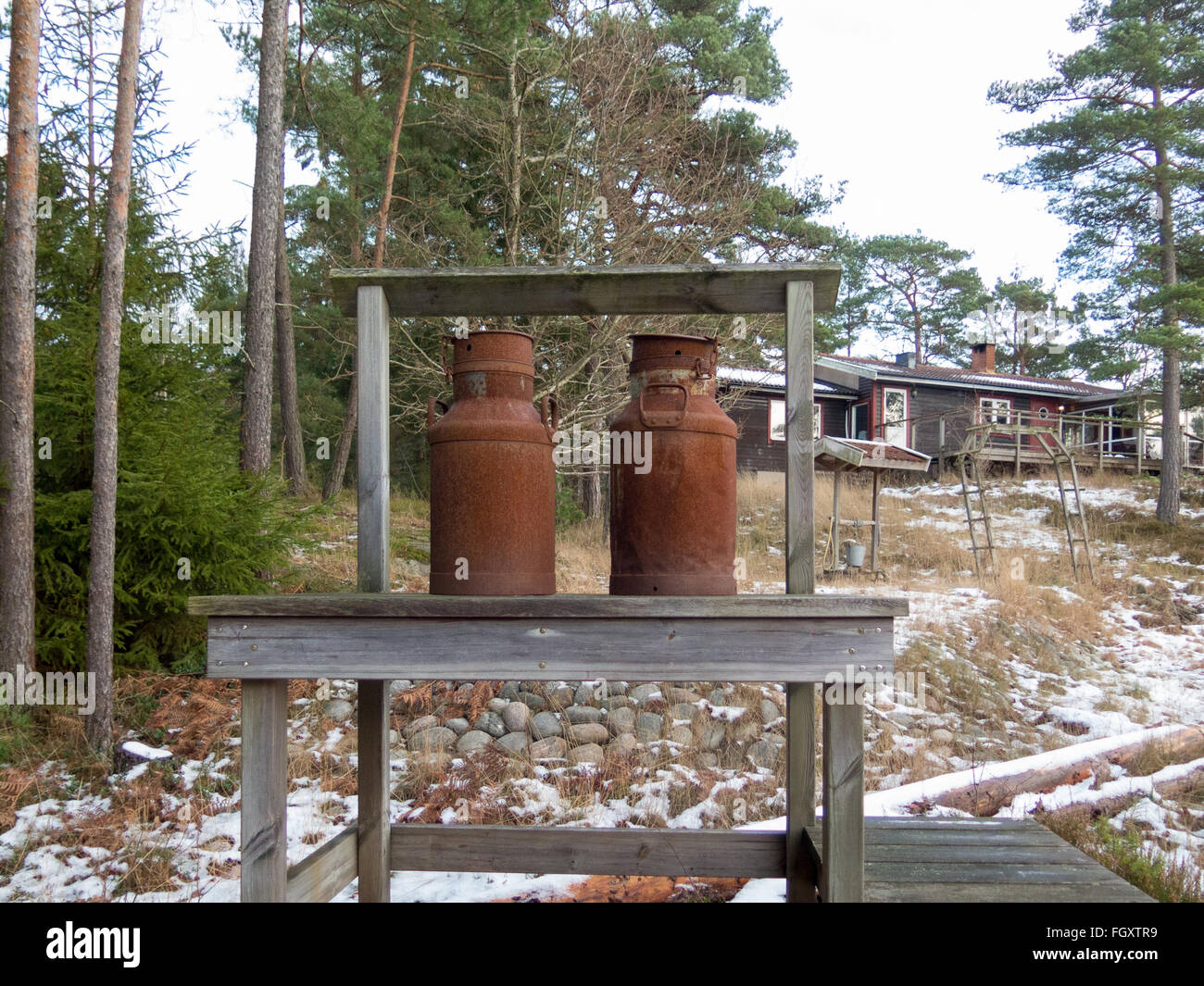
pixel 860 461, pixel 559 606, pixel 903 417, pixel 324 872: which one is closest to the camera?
pixel 559 606

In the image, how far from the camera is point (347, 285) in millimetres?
2701

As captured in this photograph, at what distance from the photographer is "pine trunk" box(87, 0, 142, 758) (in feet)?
16.6

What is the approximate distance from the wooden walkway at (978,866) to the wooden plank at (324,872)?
1524 millimetres

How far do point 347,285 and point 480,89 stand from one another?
10.7 meters

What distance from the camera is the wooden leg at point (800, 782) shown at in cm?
293

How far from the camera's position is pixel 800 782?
296 centimetres

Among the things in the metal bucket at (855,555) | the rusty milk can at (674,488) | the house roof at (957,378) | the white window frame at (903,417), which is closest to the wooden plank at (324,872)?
the rusty milk can at (674,488)

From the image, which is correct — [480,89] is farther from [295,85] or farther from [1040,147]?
[1040,147]

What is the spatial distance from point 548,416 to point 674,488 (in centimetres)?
45

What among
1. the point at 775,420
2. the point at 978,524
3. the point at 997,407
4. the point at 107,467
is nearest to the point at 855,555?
the point at 978,524

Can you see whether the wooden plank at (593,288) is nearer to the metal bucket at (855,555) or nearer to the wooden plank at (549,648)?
the wooden plank at (549,648)

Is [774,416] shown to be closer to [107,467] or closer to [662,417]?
[107,467]

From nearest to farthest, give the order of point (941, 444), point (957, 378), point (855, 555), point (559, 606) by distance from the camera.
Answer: point (559, 606), point (855, 555), point (941, 444), point (957, 378)
